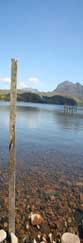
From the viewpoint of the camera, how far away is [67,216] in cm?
814

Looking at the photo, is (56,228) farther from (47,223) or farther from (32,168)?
(32,168)

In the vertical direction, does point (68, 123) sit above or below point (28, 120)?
below

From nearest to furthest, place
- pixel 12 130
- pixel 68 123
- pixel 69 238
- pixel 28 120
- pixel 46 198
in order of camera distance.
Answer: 1. pixel 12 130
2. pixel 69 238
3. pixel 46 198
4. pixel 28 120
5. pixel 68 123

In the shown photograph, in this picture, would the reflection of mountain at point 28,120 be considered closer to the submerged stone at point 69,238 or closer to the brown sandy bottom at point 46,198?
the brown sandy bottom at point 46,198

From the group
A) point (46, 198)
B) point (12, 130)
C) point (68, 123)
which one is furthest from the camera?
point (68, 123)

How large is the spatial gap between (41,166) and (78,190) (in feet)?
13.9

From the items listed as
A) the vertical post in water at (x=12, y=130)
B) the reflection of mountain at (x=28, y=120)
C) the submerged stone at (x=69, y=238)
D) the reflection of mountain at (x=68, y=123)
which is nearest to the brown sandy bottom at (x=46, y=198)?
the submerged stone at (x=69, y=238)

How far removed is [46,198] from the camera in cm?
951

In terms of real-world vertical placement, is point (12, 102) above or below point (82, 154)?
above

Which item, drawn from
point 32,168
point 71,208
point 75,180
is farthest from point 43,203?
point 32,168

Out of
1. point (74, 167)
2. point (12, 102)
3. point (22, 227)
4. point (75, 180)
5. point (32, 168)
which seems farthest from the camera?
point (74, 167)

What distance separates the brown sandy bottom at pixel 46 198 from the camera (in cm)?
726

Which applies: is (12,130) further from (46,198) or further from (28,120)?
(28,120)

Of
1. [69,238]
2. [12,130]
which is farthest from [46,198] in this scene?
[12,130]
